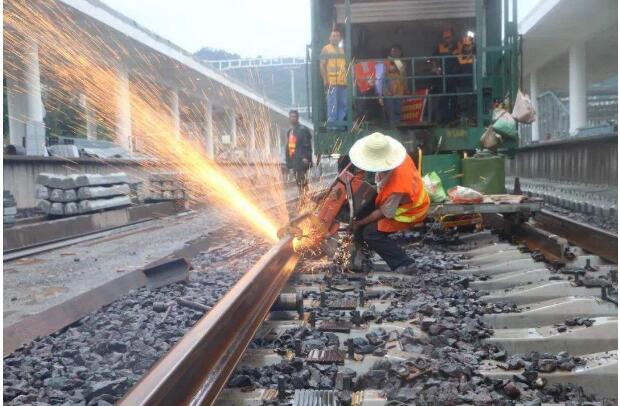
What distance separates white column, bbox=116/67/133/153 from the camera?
2231 cm

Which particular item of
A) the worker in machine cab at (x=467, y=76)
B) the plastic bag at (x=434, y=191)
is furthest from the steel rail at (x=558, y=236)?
the worker in machine cab at (x=467, y=76)

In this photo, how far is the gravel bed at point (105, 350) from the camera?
2779 millimetres

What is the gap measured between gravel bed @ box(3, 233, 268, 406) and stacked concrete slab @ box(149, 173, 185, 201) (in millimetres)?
9311

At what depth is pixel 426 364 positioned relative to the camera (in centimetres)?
277

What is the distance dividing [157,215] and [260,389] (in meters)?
11.1

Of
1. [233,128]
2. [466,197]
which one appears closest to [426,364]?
[466,197]

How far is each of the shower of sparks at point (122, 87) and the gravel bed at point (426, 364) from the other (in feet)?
15.5

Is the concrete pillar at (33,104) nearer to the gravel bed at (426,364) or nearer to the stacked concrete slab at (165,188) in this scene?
the stacked concrete slab at (165,188)

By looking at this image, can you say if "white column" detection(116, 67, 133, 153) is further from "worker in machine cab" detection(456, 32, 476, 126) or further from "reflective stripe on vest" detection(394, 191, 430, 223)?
"reflective stripe on vest" detection(394, 191, 430, 223)

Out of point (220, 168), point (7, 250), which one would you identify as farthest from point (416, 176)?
point (220, 168)

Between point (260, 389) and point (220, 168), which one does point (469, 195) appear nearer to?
point (260, 389)

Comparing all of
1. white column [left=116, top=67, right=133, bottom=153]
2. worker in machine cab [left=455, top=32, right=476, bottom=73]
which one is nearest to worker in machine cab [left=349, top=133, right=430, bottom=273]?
worker in machine cab [left=455, top=32, right=476, bottom=73]

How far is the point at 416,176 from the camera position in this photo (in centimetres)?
524

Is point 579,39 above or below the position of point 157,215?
above
